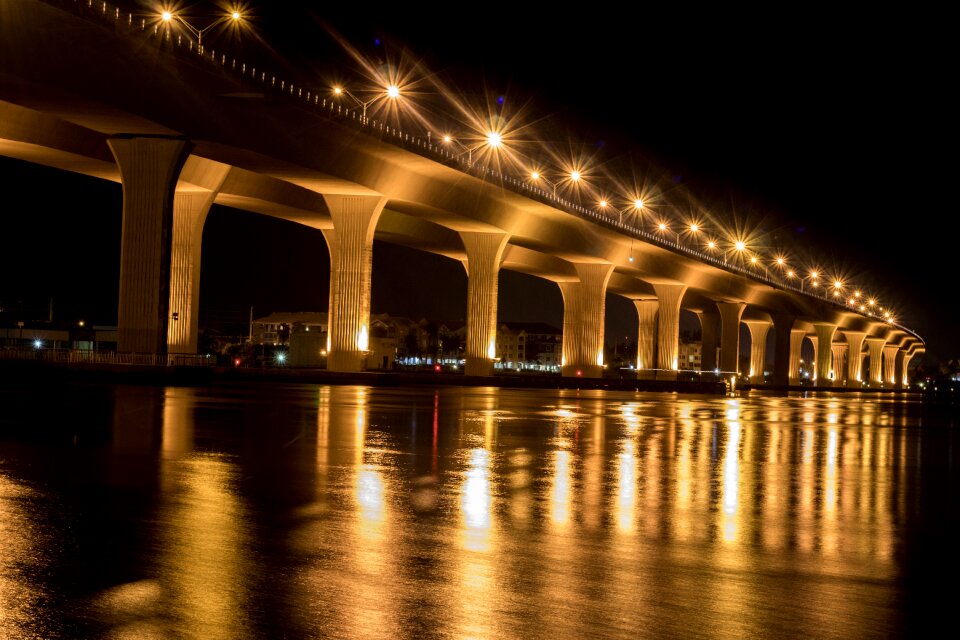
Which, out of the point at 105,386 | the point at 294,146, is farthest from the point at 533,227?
the point at 105,386

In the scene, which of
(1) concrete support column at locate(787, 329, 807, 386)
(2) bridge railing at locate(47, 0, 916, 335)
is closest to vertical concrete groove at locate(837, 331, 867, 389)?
(1) concrete support column at locate(787, 329, 807, 386)

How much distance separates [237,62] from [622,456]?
2922 centimetres

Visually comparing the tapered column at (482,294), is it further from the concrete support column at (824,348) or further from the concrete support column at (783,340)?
the concrete support column at (824,348)

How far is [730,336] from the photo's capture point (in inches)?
4486

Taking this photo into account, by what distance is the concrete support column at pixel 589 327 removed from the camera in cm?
8131

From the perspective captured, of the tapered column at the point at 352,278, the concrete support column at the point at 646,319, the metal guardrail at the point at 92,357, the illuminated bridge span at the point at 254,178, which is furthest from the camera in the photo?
the concrete support column at the point at 646,319

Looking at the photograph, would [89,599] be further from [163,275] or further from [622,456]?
[163,275]

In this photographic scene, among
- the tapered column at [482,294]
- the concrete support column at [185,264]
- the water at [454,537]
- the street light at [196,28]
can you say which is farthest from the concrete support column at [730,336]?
the water at [454,537]

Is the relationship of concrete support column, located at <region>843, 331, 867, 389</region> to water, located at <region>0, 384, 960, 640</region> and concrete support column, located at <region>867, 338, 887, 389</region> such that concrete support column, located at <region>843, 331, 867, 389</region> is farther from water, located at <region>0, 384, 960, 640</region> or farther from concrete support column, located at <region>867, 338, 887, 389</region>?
water, located at <region>0, 384, 960, 640</region>

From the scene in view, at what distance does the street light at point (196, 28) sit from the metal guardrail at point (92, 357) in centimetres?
1114

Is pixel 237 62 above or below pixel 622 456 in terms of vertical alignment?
above

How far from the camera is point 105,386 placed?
A: 34906mm

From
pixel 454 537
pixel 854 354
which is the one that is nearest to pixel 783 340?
pixel 854 354

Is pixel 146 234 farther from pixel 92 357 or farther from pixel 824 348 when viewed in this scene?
pixel 824 348
